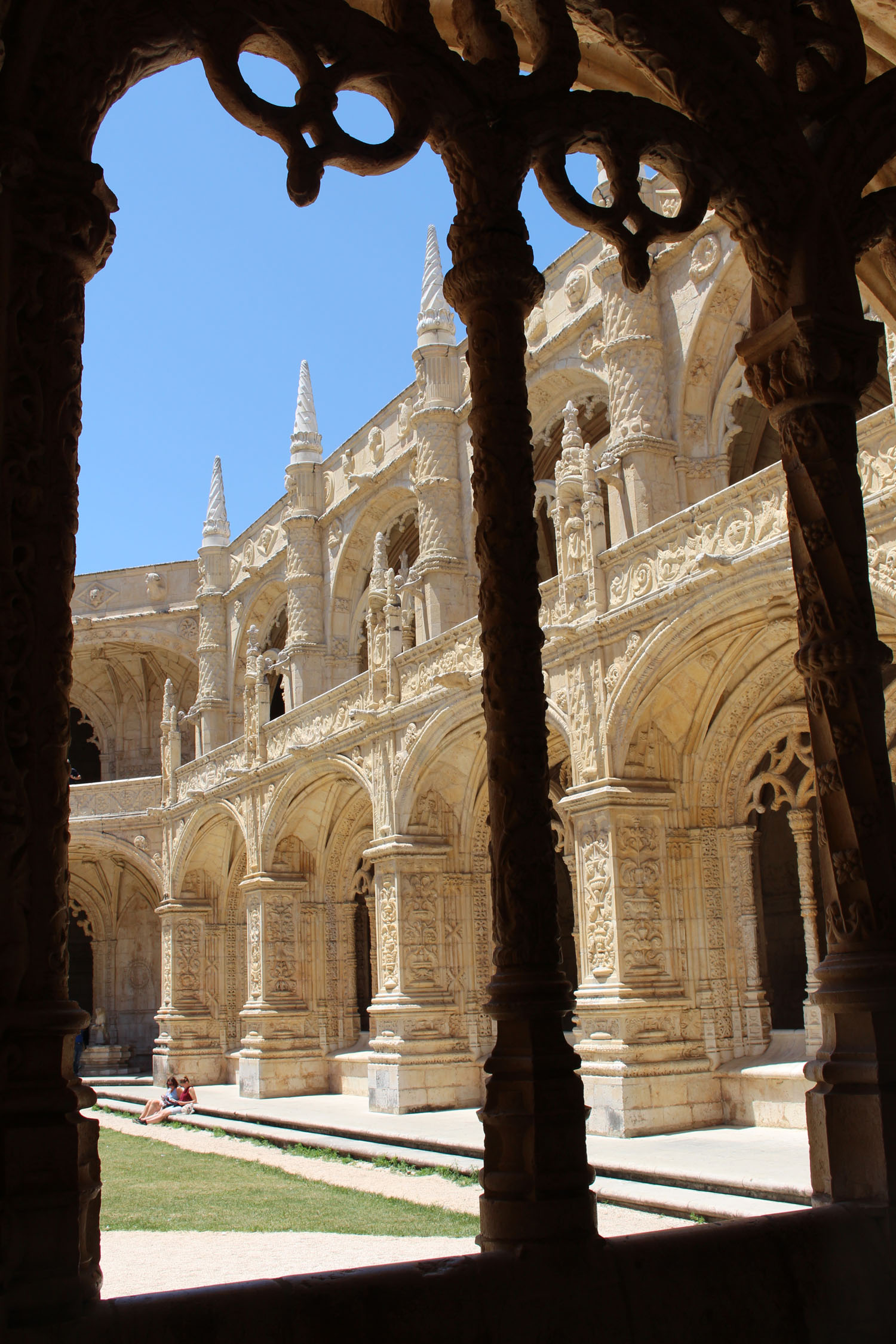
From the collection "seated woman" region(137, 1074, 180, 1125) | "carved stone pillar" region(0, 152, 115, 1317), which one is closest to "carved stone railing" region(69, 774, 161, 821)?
"seated woman" region(137, 1074, 180, 1125)

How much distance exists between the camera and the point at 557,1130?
2.94m

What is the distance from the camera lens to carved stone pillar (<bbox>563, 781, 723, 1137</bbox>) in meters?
11.3

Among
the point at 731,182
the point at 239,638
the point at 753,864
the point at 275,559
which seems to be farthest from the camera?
the point at 239,638

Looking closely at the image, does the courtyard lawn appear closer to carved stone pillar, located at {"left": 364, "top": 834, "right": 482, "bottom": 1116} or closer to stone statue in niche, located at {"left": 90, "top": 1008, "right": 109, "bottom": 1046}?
carved stone pillar, located at {"left": 364, "top": 834, "right": 482, "bottom": 1116}

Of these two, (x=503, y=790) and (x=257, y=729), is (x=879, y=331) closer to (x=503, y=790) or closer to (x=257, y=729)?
(x=503, y=790)

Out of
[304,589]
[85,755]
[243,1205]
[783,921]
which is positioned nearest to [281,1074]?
[783,921]

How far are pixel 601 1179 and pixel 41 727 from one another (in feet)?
24.5

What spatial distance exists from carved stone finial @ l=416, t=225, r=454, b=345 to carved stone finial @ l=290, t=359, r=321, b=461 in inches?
194

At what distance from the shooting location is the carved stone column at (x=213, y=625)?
24422 millimetres

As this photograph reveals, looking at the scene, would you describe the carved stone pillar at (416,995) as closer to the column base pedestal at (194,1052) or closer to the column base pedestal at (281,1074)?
the column base pedestal at (281,1074)

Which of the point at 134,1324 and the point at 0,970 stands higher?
the point at 0,970

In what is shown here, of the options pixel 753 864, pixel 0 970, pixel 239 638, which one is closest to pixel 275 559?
pixel 239 638

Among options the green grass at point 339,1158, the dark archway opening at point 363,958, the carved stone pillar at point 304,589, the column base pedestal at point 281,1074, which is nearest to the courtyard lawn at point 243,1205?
the green grass at point 339,1158

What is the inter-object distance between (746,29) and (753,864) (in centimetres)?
932
